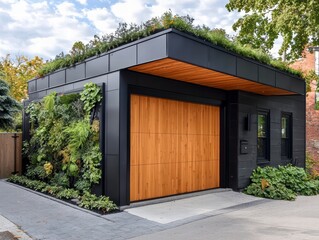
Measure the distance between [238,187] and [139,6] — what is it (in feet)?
18.9

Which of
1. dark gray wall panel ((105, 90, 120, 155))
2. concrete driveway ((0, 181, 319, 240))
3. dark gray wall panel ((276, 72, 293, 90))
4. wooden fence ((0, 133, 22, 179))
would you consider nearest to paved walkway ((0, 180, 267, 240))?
concrete driveway ((0, 181, 319, 240))

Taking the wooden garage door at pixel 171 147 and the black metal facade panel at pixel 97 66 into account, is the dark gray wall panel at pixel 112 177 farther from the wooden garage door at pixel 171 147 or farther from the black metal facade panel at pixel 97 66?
the black metal facade panel at pixel 97 66

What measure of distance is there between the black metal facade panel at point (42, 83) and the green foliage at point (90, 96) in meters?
2.61

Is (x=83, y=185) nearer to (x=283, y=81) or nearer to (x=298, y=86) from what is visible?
(x=283, y=81)

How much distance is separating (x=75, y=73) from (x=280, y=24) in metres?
9.58

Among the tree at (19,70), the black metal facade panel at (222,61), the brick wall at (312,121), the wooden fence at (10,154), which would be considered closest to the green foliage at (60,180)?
the wooden fence at (10,154)

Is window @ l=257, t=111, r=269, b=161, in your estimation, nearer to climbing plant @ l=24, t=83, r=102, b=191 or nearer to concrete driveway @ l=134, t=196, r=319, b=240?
concrete driveway @ l=134, t=196, r=319, b=240

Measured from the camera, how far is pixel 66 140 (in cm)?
841

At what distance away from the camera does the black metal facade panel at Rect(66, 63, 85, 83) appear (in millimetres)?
8201

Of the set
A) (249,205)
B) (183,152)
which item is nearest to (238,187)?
(249,205)

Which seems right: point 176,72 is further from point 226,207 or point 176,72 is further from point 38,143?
point 38,143

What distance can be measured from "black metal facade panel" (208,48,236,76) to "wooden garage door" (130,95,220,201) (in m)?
1.66

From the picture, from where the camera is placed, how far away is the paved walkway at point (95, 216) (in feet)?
17.6

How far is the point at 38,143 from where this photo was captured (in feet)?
32.3
